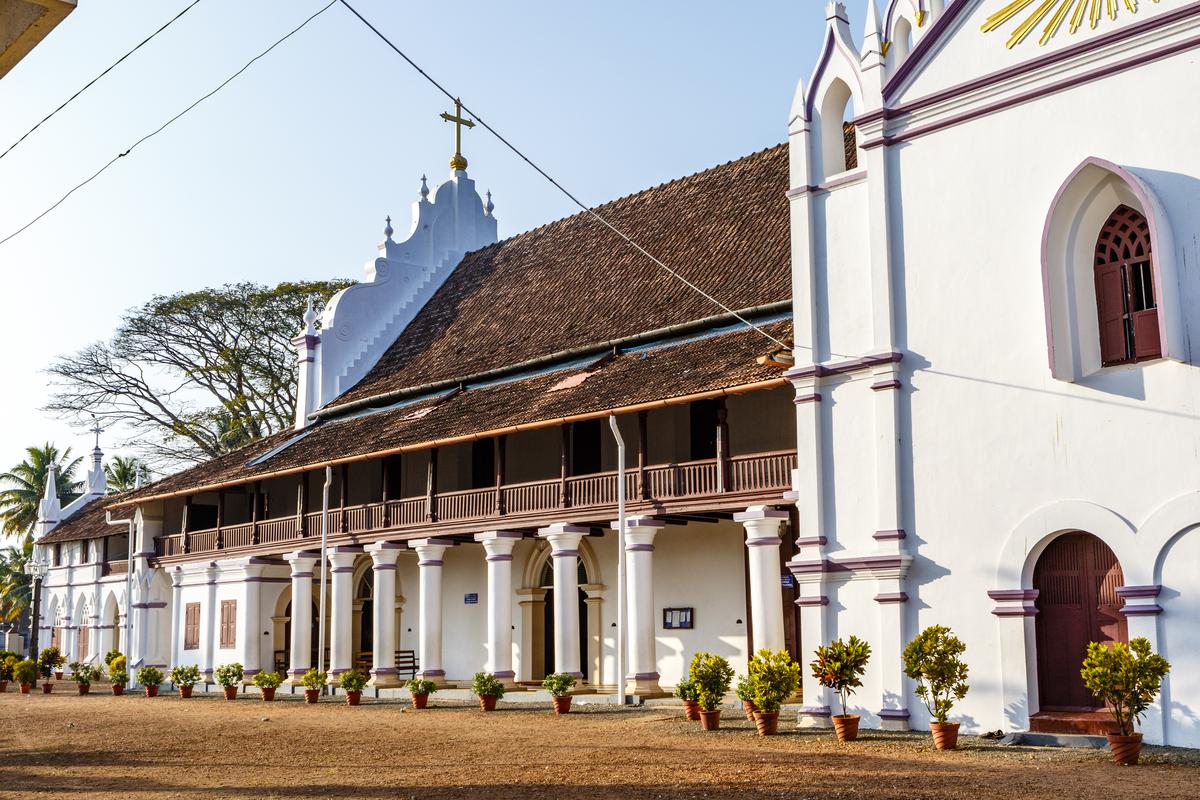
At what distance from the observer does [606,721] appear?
18.0 metres

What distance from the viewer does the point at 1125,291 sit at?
13.8 meters

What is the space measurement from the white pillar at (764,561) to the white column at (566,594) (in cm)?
411

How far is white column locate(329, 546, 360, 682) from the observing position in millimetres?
27359

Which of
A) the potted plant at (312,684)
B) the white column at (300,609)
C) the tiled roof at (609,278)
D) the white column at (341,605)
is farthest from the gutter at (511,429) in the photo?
the potted plant at (312,684)

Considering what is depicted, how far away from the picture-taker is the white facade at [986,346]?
1319cm

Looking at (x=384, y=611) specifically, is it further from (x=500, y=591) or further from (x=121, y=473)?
(x=121, y=473)

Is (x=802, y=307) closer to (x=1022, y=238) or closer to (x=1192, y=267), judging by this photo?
(x=1022, y=238)

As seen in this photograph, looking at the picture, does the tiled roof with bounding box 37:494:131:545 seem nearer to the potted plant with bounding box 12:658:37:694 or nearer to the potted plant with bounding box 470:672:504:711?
the potted plant with bounding box 12:658:37:694

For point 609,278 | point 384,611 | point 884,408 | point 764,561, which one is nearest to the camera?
point 884,408

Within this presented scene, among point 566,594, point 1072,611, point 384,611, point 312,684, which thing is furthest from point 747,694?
point 384,611

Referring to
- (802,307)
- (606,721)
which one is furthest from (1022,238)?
(606,721)

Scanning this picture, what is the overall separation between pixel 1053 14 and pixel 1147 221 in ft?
9.36

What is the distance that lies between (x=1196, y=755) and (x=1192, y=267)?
4901mm

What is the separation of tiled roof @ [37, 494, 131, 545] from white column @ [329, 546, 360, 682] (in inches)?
584
